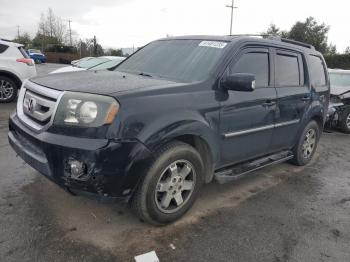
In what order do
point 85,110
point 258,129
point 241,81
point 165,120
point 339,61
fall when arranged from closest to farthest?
point 85,110, point 165,120, point 241,81, point 258,129, point 339,61

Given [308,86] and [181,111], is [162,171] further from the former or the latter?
[308,86]

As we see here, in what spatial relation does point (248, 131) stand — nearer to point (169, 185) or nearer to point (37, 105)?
point (169, 185)

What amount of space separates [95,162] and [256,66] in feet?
7.71

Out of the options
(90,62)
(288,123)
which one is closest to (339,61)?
(90,62)

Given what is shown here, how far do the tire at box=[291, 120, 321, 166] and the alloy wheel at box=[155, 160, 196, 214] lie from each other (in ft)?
8.02

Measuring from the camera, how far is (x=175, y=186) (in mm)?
3281

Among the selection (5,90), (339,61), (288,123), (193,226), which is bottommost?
(193,226)

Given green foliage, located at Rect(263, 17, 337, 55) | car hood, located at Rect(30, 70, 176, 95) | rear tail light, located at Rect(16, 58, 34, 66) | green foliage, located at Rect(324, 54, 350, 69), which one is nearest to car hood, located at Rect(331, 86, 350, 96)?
car hood, located at Rect(30, 70, 176, 95)

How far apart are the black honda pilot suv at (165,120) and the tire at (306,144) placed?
1.38 feet

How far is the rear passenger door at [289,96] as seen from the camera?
437 cm

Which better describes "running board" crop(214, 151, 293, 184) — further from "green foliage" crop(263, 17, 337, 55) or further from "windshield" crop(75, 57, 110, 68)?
"green foliage" crop(263, 17, 337, 55)

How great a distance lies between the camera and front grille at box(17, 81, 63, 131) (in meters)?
2.92

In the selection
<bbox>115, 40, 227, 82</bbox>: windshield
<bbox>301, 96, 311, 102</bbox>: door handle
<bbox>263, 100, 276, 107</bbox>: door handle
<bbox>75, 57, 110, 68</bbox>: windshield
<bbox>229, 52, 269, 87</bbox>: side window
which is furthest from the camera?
<bbox>75, 57, 110, 68</bbox>: windshield

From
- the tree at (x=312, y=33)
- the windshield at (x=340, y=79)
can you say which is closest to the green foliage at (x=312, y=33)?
the tree at (x=312, y=33)
